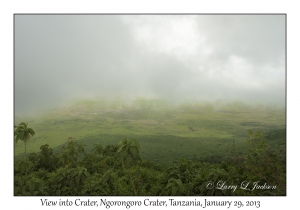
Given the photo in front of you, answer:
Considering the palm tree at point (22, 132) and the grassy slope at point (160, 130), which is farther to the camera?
the grassy slope at point (160, 130)

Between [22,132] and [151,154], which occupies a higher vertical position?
[22,132]

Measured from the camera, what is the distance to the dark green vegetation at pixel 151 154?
795 centimetres

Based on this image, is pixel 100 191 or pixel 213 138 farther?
pixel 213 138

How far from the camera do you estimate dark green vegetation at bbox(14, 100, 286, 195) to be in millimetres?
7953

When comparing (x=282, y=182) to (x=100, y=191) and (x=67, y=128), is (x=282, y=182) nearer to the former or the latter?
(x=100, y=191)

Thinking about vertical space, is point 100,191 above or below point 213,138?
above

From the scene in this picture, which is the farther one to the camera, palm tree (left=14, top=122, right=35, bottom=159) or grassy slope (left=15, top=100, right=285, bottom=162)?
grassy slope (left=15, top=100, right=285, bottom=162)

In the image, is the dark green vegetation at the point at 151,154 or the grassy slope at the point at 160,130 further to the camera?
the grassy slope at the point at 160,130

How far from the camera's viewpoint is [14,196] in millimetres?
7992

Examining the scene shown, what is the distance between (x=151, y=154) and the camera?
139ft

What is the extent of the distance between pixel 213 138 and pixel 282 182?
44.7m

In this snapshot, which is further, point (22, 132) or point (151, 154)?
point (151, 154)

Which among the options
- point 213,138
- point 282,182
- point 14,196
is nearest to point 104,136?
point 213,138
